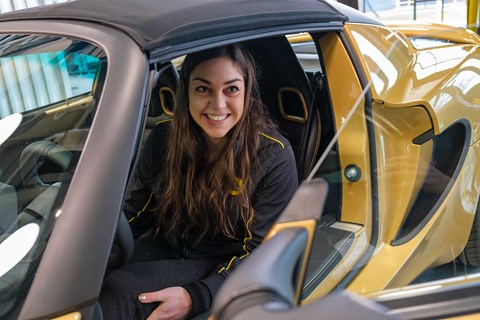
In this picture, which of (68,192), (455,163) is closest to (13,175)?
(68,192)

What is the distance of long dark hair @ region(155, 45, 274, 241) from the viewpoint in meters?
1.32

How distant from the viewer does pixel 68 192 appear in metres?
0.85

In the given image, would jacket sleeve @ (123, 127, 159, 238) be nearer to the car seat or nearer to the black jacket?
the black jacket

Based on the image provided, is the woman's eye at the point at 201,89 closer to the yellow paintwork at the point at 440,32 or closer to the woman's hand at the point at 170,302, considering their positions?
the woman's hand at the point at 170,302

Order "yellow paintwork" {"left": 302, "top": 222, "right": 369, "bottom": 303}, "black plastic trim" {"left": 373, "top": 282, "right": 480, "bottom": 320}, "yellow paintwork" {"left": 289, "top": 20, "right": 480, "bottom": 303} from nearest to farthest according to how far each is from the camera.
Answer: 1. "black plastic trim" {"left": 373, "top": 282, "right": 480, "bottom": 320}
2. "yellow paintwork" {"left": 302, "top": 222, "right": 369, "bottom": 303}
3. "yellow paintwork" {"left": 289, "top": 20, "right": 480, "bottom": 303}

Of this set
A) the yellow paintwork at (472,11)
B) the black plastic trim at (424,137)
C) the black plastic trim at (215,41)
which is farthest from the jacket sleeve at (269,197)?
the yellow paintwork at (472,11)

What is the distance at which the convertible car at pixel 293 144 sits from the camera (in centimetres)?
75

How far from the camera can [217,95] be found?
1282 millimetres

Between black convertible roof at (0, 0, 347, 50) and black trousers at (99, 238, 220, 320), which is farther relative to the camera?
black trousers at (99, 238, 220, 320)

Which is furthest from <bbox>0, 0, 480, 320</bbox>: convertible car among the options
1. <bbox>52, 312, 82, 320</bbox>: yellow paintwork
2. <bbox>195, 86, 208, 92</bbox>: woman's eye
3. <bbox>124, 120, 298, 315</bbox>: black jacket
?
<bbox>195, 86, 208, 92</bbox>: woman's eye

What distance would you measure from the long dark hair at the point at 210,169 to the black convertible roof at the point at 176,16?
15 centimetres

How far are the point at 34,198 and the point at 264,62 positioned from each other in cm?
94

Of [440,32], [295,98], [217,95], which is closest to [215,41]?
[217,95]

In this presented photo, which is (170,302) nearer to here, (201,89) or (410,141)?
(201,89)
